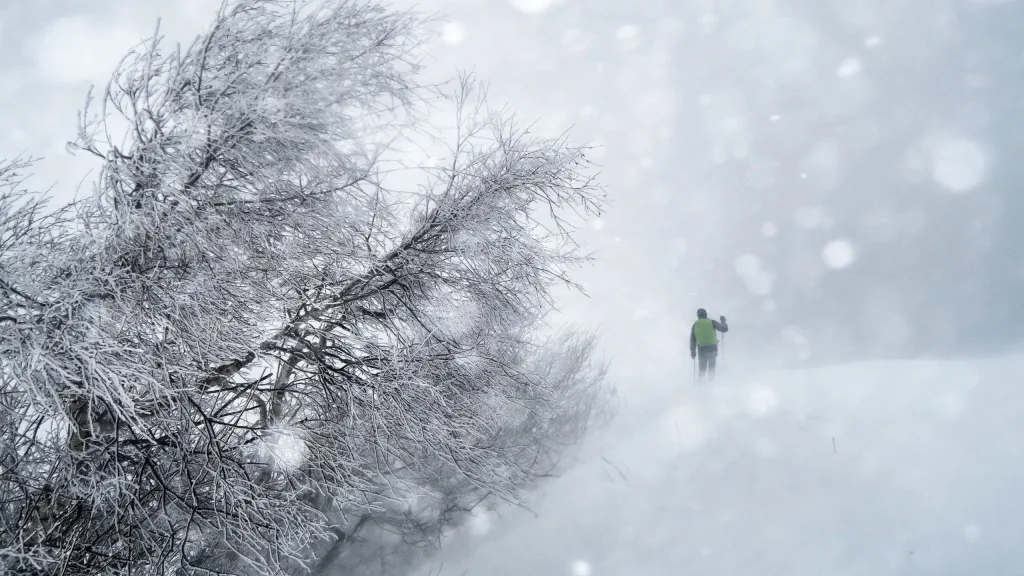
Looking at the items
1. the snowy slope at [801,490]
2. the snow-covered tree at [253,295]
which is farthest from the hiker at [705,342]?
the snow-covered tree at [253,295]

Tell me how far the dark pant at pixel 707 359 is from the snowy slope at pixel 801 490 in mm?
1964

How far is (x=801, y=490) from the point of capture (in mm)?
5461

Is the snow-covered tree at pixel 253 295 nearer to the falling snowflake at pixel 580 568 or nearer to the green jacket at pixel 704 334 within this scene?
the falling snowflake at pixel 580 568

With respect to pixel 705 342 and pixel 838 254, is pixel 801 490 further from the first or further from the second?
pixel 838 254

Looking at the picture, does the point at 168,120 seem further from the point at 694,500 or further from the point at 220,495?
the point at 694,500

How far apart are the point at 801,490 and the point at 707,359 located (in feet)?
17.4

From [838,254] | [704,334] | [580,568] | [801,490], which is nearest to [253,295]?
[580,568]

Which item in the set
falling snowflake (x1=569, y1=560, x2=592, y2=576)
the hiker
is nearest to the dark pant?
the hiker

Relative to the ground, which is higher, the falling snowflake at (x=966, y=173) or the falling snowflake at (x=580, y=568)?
the falling snowflake at (x=966, y=173)

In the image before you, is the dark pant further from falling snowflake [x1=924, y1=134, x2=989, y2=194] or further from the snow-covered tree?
falling snowflake [x1=924, y1=134, x2=989, y2=194]

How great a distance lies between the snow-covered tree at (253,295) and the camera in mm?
3129

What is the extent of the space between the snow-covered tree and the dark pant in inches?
258

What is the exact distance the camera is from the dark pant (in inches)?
417

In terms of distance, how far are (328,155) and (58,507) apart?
2781mm
